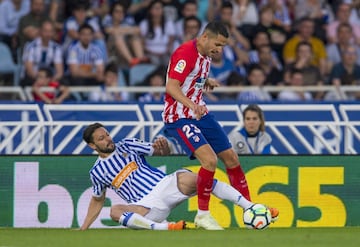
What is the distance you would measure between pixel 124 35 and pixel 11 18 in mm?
1801

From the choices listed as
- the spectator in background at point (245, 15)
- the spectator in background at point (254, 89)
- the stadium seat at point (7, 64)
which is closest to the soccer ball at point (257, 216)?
the spectator in background at point (254, 89)

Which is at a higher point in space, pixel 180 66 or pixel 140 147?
pixel 180 66

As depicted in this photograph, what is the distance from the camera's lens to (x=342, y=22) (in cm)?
2242

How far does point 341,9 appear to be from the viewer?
2252cm

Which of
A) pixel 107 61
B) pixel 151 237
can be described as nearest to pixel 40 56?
Result: pixel 107 61

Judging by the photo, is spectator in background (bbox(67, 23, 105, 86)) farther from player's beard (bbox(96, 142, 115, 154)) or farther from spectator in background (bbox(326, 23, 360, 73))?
player's beard (bbox(96, 142, 115, 154))

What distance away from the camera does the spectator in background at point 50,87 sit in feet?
63.2

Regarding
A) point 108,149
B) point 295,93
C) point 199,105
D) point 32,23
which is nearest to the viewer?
point 199,105

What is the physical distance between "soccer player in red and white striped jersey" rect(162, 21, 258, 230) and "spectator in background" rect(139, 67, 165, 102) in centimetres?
554

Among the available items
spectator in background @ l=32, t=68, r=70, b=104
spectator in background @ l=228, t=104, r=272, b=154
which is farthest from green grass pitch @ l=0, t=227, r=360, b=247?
spectator in background @ l=32, t=68, r=70, b=104

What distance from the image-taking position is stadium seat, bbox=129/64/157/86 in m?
20.7

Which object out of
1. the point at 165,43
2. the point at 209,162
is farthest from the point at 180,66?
the point at 165,43

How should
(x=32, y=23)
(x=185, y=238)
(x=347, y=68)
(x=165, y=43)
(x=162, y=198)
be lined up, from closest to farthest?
(x=185, y=238) → (x=162, y=198) → (x=32, y=23) → (x=165, y=43) → (x=347, y=68)

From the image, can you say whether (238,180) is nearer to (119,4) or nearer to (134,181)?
(134,181)
